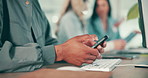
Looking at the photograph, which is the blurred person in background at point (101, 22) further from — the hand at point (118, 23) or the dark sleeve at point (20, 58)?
the dark sleeve at point (20, 58)

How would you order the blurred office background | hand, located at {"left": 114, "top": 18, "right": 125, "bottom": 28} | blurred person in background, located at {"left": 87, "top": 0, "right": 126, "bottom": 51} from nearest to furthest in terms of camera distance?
blurred person in background, located at {"left": 87, "top": 0, "right": 126, "bottom": 51}, hand, located at {"left": 114, "top": 18, "right": 125, "bottom": 28}, the blurred office background

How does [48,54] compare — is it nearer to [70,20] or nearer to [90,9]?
[70,20]

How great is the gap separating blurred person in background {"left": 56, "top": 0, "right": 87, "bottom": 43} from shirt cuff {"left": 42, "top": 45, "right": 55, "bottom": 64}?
153 cm

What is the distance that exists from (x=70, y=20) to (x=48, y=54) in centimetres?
168

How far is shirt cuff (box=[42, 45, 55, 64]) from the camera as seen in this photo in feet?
3.17

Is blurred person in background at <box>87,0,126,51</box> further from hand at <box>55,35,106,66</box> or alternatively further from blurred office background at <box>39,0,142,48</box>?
hand at <box>55,35,106,66</box>

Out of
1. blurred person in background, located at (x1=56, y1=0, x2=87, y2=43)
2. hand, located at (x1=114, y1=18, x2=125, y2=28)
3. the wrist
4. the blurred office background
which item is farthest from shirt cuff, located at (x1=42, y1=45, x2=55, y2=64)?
the blurred office background

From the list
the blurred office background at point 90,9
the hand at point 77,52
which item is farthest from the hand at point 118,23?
the hand at point 77,52

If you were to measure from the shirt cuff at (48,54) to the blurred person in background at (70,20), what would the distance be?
1529 mm

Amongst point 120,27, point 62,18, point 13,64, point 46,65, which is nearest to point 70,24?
point 62,18

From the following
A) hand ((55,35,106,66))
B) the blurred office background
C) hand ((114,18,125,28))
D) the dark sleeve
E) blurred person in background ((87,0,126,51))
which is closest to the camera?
the dark sleeve

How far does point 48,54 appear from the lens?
3.18 ft

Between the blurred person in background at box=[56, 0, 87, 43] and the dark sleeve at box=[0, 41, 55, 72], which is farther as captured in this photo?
the blurred person in background at box=[56, 0, 87, 43]

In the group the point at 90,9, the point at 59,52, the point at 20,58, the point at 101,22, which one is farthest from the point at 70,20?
the point at 20,58
